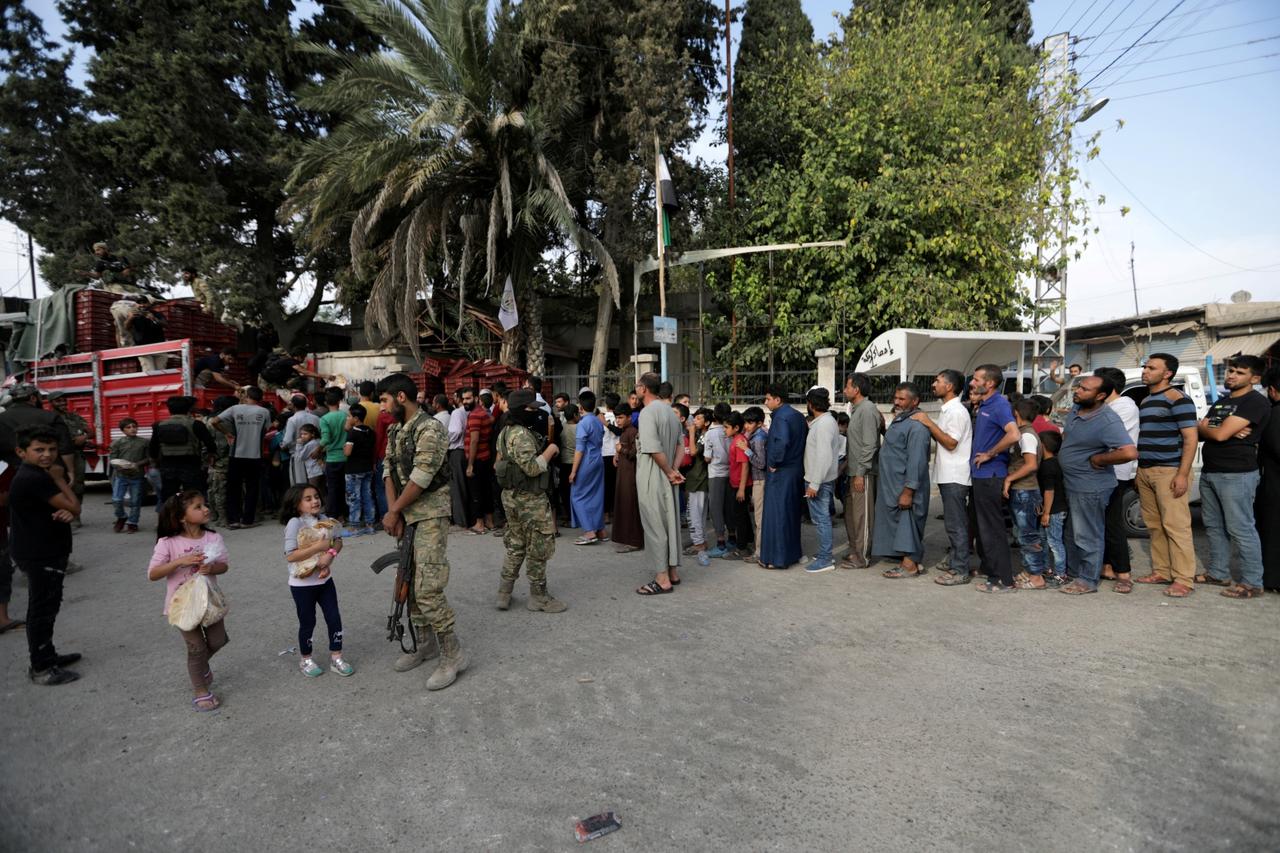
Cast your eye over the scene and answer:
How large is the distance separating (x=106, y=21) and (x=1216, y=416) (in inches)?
894

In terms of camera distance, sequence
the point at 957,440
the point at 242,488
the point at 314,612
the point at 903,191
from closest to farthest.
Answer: the point at 314,612 → the point at 957,440 → the point at 242,488 → the point at 903,191

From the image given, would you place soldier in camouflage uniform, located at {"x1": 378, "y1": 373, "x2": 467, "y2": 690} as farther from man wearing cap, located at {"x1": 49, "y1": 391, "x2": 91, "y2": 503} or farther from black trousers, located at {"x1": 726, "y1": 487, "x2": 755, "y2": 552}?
man wearing cap, located at {"x1": 49, "y1": 391, "x2": 91, "y2": 503}

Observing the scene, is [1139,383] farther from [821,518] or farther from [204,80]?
[204,80]

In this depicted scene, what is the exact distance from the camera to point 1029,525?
5.59m

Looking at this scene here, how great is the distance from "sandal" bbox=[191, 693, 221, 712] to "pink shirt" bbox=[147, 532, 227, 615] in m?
0.52

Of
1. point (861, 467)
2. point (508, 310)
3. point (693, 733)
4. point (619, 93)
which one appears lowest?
point (693, 733)

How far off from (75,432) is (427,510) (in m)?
7.42

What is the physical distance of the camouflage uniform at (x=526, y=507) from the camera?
496 cm

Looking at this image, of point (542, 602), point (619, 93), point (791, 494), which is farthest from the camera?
point (619, 93)

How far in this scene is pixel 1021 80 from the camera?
13.9 m

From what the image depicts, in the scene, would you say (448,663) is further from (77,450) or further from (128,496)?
(128,496)

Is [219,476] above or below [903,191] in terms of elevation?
below

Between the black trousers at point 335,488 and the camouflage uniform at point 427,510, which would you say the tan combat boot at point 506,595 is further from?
the black trousers at point 335,488

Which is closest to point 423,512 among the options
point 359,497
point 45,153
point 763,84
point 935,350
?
point 359,497
